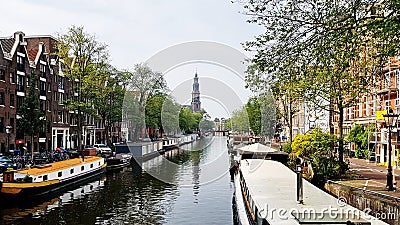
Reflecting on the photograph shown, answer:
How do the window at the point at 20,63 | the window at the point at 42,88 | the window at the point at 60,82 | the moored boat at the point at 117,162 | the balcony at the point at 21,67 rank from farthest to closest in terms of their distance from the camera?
the window at the point at 60,82 < the window at the point at 42,88 < the window at the point at 20,63 < the balcony at the point at 21,67 < the moored boat at the point at 117,162

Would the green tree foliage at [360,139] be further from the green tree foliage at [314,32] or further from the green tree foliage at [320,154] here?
the green tree foliage at [314,32]

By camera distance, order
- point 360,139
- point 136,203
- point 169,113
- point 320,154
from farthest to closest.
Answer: point 169,113 → point 360,139 → point 320,154 → point 136,203

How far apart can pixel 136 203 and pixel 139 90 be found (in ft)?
141

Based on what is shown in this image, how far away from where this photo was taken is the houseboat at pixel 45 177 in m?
30.0

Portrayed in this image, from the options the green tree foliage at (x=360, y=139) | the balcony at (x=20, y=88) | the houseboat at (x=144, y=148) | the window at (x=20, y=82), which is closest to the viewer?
the green tree foliage at (x=360, y=139)

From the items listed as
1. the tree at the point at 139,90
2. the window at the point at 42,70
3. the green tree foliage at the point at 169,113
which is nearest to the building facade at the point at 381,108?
the tree at the point at 139,90

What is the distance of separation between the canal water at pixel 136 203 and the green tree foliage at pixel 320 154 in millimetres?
6515

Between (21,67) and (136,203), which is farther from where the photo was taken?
(21,67)

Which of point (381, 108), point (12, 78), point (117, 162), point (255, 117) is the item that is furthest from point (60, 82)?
point (381, 108)

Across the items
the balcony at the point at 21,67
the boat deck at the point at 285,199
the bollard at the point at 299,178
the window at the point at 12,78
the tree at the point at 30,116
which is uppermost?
the balcony at the point at 21,67

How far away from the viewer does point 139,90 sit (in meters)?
72.1

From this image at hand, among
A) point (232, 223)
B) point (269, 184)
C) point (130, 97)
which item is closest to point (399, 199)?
point (269, 184)

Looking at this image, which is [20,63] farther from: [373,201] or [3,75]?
[373,201]

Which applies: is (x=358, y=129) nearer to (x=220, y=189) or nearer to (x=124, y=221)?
(x=220, y=189)
